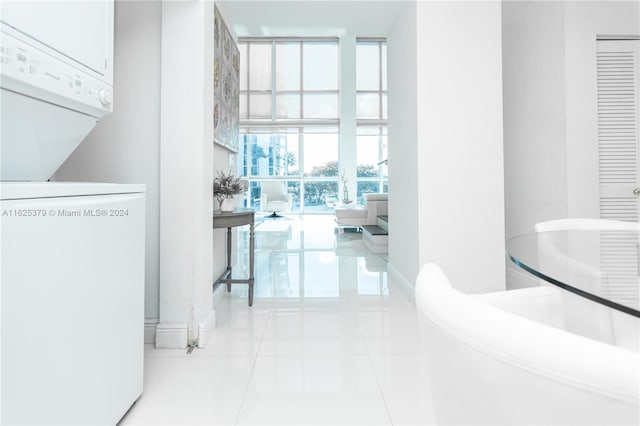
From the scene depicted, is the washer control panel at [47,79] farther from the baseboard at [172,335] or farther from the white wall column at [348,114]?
the white wall column at [348,114]

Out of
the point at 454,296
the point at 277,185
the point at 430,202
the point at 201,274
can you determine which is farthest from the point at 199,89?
the point at 277,185

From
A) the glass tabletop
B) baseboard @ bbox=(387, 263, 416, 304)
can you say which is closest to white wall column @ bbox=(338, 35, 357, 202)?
baseboard @ bbox=(387, 263, 416, 304)

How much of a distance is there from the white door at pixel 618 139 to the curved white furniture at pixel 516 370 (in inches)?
124

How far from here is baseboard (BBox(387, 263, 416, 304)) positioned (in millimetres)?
2624

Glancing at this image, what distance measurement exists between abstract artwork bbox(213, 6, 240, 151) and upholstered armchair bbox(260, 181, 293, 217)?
20.0 ft

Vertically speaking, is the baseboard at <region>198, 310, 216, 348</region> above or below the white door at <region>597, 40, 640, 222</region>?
below

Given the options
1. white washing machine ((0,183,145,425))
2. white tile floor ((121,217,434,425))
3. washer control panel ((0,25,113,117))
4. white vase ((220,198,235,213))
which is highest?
washer control panel ((0,25,113,117))

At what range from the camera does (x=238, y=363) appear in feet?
5.58

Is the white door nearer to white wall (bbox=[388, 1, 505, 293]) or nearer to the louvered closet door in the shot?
the louvered closet door

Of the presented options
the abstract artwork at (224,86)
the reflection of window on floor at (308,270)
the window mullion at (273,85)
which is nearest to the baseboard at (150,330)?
the reflection of window on floor at (308,270)

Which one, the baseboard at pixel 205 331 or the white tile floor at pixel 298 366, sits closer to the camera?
the white tile floor at pixel 298 366

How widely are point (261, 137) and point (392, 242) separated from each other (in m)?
8.05

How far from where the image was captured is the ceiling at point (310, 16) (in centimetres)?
297

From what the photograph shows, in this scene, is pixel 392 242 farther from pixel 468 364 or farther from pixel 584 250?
pixel 468 364
